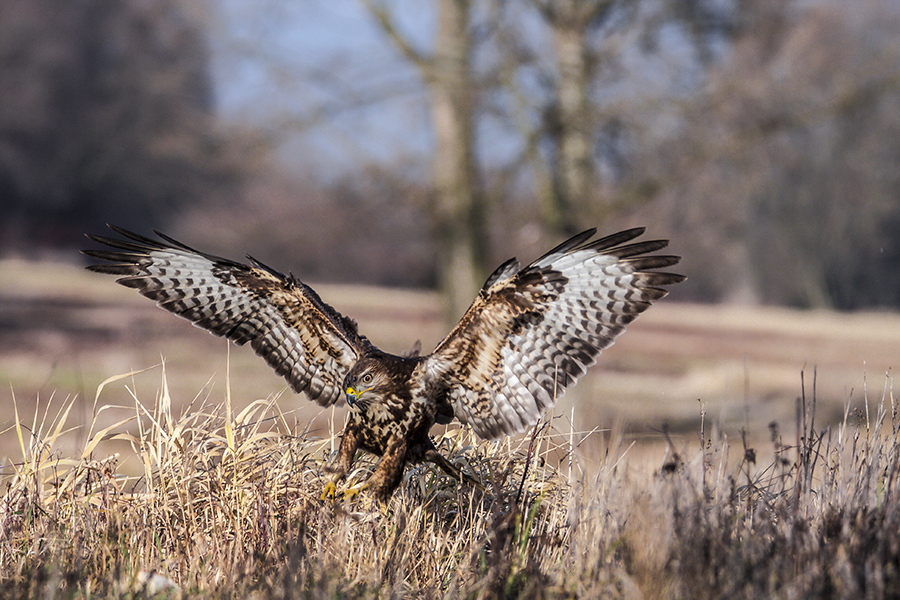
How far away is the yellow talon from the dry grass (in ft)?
0.12

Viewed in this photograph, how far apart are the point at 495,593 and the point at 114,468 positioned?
1852 mm

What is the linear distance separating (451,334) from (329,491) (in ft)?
2.51

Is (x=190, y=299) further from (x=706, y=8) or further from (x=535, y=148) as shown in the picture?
(x=706, y=8)

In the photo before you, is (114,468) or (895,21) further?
(895,21)

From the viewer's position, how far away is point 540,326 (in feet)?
9.93

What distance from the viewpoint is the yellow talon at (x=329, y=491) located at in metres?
2.92

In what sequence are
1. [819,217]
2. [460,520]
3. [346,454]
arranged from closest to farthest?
[346,454] < [460,520] < [819,217]

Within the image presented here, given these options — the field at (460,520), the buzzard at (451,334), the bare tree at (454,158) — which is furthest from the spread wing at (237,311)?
the bare tree at (454,158)

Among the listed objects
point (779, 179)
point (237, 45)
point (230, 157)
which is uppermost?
point (779, 179)

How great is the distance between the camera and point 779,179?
25562mm

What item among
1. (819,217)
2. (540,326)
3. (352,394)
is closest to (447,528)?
(352,394)

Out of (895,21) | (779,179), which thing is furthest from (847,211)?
(895,21)

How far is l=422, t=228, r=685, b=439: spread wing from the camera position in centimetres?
290

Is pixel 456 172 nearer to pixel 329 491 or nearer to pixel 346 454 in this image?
pixel 346 454
